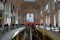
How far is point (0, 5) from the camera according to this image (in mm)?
21953

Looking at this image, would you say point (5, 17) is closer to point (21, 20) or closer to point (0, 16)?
point (0, 16)

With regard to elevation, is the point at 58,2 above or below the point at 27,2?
below

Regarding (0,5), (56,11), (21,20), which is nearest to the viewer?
(0,5)

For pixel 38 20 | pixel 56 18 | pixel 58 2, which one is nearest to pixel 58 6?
pixel 58 2

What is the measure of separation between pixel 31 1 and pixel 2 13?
26.6 meters

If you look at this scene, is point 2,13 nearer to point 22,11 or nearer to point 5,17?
point 5,17

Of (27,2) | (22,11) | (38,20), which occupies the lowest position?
(38,20)

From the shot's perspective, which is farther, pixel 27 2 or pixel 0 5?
pixel 27 2

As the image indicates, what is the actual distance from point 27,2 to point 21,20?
6589 millimetres

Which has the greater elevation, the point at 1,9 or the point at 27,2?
the point at 27,2

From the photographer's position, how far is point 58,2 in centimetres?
2241

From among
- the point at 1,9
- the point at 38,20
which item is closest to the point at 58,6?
the point at 1,9

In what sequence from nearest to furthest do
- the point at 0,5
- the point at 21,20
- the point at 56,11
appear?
the point at 0,5 → the point at 56,11 → the point at 21,20

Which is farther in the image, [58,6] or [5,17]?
[5,17]
